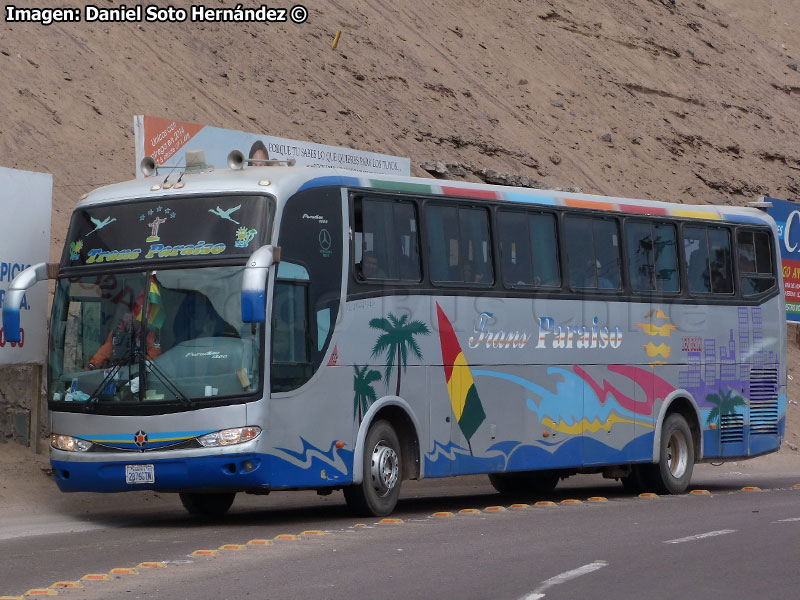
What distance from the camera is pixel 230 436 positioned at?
13.6m

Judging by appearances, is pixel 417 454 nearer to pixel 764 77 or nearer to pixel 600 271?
pixel 600 271

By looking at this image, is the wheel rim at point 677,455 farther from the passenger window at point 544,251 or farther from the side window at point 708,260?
the passenger window at point 544,251

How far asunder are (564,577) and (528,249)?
7.52 meters

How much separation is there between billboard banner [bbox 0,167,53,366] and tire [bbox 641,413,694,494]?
26.8ft

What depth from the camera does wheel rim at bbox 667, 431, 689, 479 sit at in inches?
773

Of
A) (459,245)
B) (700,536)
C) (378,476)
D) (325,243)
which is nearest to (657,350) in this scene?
(459,245)

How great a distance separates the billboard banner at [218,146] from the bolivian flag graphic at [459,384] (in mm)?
3941

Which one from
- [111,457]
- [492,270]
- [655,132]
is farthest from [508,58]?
[111,457]

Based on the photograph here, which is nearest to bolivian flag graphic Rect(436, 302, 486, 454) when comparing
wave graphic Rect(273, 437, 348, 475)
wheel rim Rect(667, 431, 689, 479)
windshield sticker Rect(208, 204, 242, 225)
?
wave graphic Rect(273, 437, 348, 475)

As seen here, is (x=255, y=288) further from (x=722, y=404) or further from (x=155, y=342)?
(x=722, y=404)

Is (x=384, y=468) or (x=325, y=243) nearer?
(x=325, y=243)

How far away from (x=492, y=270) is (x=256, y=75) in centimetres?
1726

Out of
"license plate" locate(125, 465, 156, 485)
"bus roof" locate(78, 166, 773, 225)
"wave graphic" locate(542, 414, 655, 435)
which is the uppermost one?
"bus roof" locate(78, 166, 773, 225)

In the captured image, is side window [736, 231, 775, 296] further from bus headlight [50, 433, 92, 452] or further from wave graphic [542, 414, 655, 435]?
bus headlight [50, 433, 92, 452]
